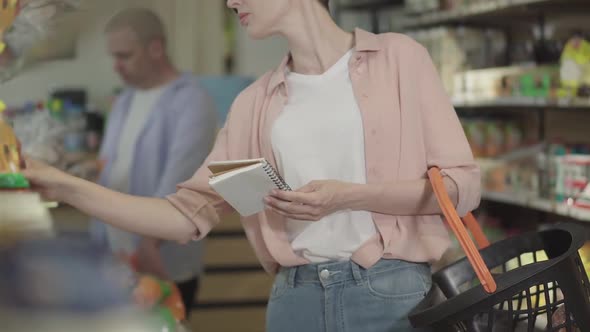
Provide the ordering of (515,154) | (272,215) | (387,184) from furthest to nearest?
(515,154) → (272,215) → (387,184)

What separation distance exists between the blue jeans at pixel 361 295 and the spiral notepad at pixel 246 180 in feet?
0.60

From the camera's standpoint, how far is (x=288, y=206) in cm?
109

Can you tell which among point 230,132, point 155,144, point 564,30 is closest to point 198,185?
point 230,132

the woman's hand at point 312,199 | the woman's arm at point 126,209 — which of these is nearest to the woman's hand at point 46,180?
the woman's arm at point 126,209

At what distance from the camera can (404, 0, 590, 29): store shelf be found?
2.74m

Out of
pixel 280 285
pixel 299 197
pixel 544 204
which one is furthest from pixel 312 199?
pixel 544 204

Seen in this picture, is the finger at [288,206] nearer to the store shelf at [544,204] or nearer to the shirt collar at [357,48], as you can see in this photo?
the shirt collar at [357,48]

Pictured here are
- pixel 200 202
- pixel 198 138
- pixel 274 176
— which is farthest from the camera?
pixel 198 138

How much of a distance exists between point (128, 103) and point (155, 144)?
0.18 metres

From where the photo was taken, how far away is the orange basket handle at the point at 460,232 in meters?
0.96

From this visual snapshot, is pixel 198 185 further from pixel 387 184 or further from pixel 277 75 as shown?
pixel 387 184

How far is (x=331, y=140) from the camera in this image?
3.95 feet

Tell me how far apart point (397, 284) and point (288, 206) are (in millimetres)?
252

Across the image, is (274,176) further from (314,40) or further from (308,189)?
(314,40)
